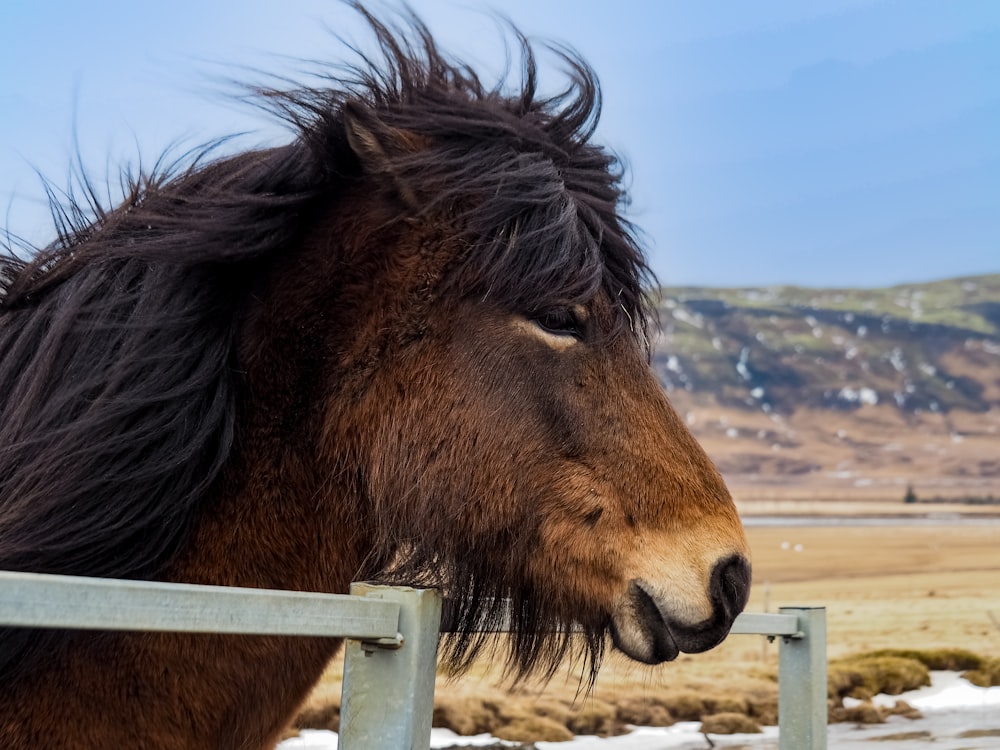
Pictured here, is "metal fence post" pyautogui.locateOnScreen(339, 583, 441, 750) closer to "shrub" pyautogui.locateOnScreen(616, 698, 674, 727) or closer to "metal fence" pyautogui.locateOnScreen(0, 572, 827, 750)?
"metal fence" pyautogui.locateOnScreen(0, 572, 827, 750)

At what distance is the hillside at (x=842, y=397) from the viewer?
11738 centimetres

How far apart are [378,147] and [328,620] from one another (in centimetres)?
148

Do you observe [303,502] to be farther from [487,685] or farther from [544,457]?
[487,685]

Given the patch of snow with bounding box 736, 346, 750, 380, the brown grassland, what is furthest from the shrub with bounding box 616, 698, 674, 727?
the patch of snow with bounding box 736, 346, 750, 380

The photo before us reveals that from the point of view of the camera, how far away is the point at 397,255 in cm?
264

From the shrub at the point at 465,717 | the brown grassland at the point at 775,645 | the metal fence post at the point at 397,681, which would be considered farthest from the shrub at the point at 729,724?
the metal fence post at the point at 397,681

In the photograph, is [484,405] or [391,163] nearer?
[484,405]

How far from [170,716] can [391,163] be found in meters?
1.57

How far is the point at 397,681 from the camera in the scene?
1.82 meters

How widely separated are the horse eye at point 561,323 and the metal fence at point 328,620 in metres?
0.94

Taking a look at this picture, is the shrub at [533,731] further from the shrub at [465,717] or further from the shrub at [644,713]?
the shrub at [644,713]

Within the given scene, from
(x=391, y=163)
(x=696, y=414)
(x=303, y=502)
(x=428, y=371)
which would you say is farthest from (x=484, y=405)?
(x=696, y=414)

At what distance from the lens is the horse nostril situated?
92.2 inches

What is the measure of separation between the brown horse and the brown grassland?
1.49ft
